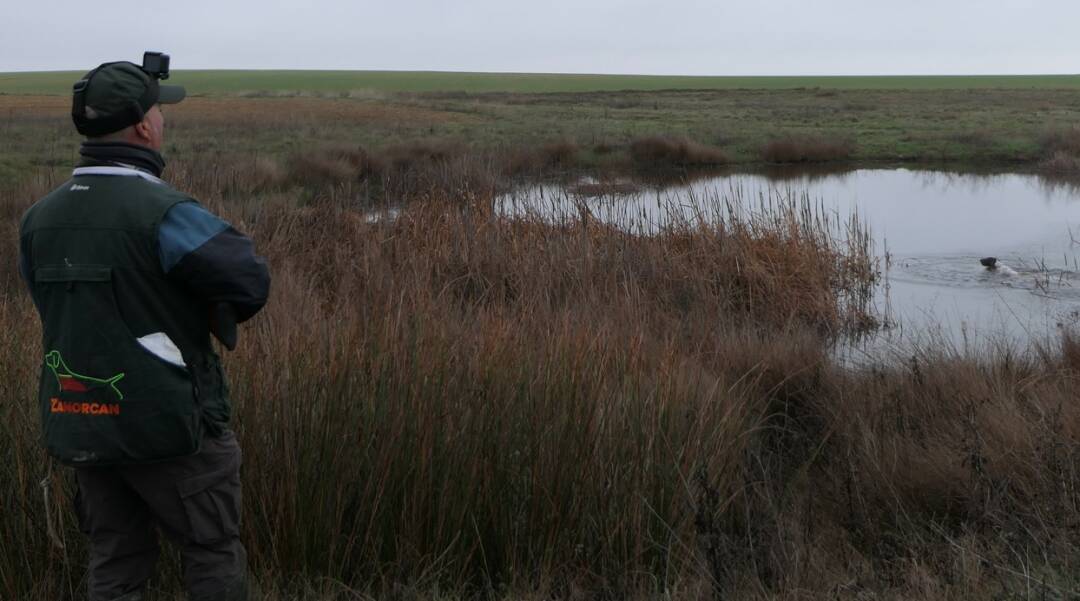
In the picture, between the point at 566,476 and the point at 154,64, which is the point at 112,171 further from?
the point at 566,476

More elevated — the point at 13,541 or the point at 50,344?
the point at 50,344

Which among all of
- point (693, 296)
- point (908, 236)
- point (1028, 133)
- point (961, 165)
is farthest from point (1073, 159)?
point (693, 296)

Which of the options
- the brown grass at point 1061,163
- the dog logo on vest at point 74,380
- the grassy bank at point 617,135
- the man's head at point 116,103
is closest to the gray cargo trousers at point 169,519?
the dog logo on vest at point 74,380

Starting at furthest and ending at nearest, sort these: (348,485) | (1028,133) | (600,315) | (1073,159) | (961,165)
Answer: (1028,133)
(961,165)
(1073,159)
(600,315)
(348,485)

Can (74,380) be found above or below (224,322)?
below

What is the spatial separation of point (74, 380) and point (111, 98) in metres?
0.68

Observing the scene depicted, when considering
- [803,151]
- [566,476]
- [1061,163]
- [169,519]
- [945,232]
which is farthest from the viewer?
[803,151]

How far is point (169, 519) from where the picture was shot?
264cm

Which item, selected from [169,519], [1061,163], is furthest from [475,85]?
[169,519]

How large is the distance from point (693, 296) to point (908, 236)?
8137 mm

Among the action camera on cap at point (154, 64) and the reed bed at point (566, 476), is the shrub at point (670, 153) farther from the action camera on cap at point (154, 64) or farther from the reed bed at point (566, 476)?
the action camera on cap at point (154, 64)

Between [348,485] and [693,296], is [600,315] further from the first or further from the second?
[348,485]

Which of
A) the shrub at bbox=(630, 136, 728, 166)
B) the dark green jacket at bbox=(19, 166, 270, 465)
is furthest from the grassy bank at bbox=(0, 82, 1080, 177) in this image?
the dark green jacket at bbox=(19, 166, 270, 465)

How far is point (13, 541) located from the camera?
334 centimetres
